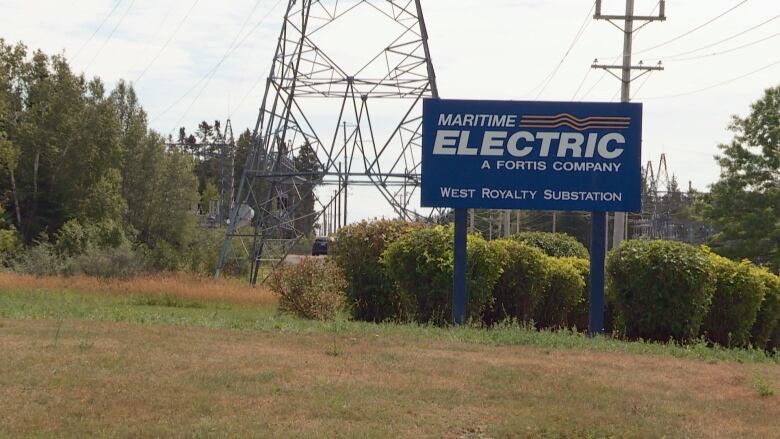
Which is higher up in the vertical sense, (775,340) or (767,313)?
(767,313)

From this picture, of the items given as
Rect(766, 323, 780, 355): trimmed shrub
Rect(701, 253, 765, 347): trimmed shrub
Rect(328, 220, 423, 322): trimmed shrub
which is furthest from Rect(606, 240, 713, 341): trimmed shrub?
Rect(328, 220, 423, 322): trimmed shrub

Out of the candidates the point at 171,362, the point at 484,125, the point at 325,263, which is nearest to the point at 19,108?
the point at 325,263

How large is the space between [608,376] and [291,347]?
396 centimetres

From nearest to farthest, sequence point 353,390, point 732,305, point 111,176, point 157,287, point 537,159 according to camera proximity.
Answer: point 353,390
point 537,159
point 732,305
point 157,287
point 111,176

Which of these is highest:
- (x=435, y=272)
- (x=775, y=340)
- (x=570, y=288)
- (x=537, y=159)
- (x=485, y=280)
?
(x=537, y=159)

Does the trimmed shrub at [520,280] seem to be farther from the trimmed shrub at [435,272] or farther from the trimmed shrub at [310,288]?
the trimmed shrub at [310,288]

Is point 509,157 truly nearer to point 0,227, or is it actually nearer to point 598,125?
point 598,125

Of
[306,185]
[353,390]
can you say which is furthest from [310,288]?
[306,185]

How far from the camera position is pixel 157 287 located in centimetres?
2917

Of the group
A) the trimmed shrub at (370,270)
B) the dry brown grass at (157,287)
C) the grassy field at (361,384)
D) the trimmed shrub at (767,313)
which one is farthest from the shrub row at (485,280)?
the dry brown grass at (157,287)

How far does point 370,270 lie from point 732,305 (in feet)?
22.9

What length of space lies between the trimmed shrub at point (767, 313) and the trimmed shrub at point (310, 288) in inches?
309

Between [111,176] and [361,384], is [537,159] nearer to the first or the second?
[361,384]

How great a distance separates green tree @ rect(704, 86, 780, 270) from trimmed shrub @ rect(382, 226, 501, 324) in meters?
26.2
